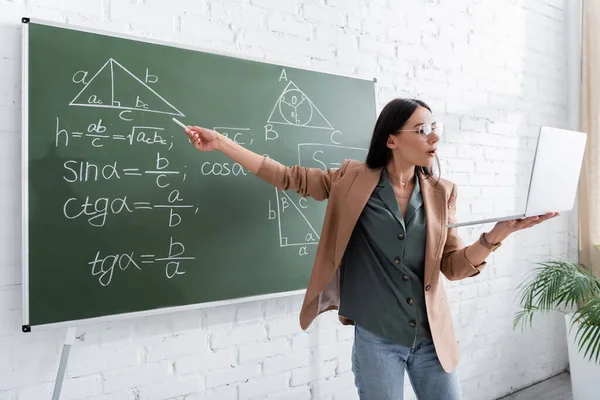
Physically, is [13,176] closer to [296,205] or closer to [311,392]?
[296,205]

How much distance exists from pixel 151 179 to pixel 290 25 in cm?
89

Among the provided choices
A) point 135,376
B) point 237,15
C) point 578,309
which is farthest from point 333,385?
point 237,15

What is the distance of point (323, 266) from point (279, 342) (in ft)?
1.88

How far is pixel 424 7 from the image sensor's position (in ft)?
7.45

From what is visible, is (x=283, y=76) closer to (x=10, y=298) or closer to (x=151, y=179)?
(x=151, y=179)

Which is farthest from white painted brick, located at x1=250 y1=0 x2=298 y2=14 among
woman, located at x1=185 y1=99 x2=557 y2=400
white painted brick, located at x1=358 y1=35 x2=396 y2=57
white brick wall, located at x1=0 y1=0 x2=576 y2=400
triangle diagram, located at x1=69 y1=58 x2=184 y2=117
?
woman, located at x1=185 y1=99 x2=557 y2=400

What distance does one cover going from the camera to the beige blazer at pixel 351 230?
1.39m

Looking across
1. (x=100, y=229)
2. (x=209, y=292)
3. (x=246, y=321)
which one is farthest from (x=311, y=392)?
(x=100, y=229)

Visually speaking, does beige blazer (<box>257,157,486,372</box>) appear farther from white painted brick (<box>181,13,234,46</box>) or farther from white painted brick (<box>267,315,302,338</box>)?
white painted brick (<box>181,13,234,46</box>)

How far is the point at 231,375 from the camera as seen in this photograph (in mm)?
1708

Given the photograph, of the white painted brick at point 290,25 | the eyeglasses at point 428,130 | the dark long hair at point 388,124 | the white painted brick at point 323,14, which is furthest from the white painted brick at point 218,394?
the white painted brick at point 323,14

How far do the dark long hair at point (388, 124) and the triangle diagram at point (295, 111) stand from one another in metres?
0.42

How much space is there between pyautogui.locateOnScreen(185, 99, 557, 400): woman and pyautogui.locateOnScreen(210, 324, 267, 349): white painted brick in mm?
390

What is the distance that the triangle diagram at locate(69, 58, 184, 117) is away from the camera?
1.41m
